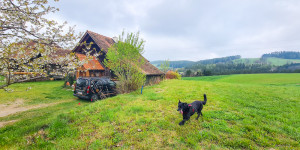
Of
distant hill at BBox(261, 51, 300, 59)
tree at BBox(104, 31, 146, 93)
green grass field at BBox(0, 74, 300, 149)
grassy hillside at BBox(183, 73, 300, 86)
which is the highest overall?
distant hill at BBox(261, 51, 300, 59)

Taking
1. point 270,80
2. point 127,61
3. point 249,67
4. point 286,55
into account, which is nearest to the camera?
point 127,61

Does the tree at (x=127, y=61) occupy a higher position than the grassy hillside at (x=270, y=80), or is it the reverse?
the tree at (x=127, y=61)

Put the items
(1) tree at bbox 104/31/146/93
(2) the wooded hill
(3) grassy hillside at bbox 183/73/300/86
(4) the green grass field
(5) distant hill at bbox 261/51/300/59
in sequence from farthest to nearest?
(5) distant hill at bbox 261/51/300/59, (2) the wooded hill, (3) grassy hillside at bbox 183/73/300/86, (1) tree at bbox 104/31/146/93, (4) the green grass field

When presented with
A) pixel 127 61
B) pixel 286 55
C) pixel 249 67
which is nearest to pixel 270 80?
pixel 127 61

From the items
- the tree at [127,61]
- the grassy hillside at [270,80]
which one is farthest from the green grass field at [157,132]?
the grassy hillside at [270,80]

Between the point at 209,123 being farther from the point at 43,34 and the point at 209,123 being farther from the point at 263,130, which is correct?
the point at 43,34

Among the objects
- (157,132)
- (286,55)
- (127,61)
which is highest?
(286,55)

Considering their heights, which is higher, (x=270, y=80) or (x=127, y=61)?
(x=127, y=61)

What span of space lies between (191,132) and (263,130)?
2.21 m

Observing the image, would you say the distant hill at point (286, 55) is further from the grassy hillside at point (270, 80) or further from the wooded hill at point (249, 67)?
the grassy hillside at point (270, 80)

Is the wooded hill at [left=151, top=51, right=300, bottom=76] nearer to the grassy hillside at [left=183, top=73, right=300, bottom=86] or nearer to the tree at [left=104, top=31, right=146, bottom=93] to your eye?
the tree at [left=104, top=31, right=146, bottom=93]

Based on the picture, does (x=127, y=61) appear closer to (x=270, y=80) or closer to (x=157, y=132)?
(x=157, y=132)

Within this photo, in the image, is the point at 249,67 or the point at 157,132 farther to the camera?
the point at 249,67

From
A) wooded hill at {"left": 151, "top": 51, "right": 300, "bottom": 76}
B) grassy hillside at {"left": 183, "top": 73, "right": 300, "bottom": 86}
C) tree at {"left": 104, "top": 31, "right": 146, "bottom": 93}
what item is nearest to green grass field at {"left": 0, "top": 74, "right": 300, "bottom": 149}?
tree at {"left": 104, "top": 31, "right": 146, "bottom": 93}
